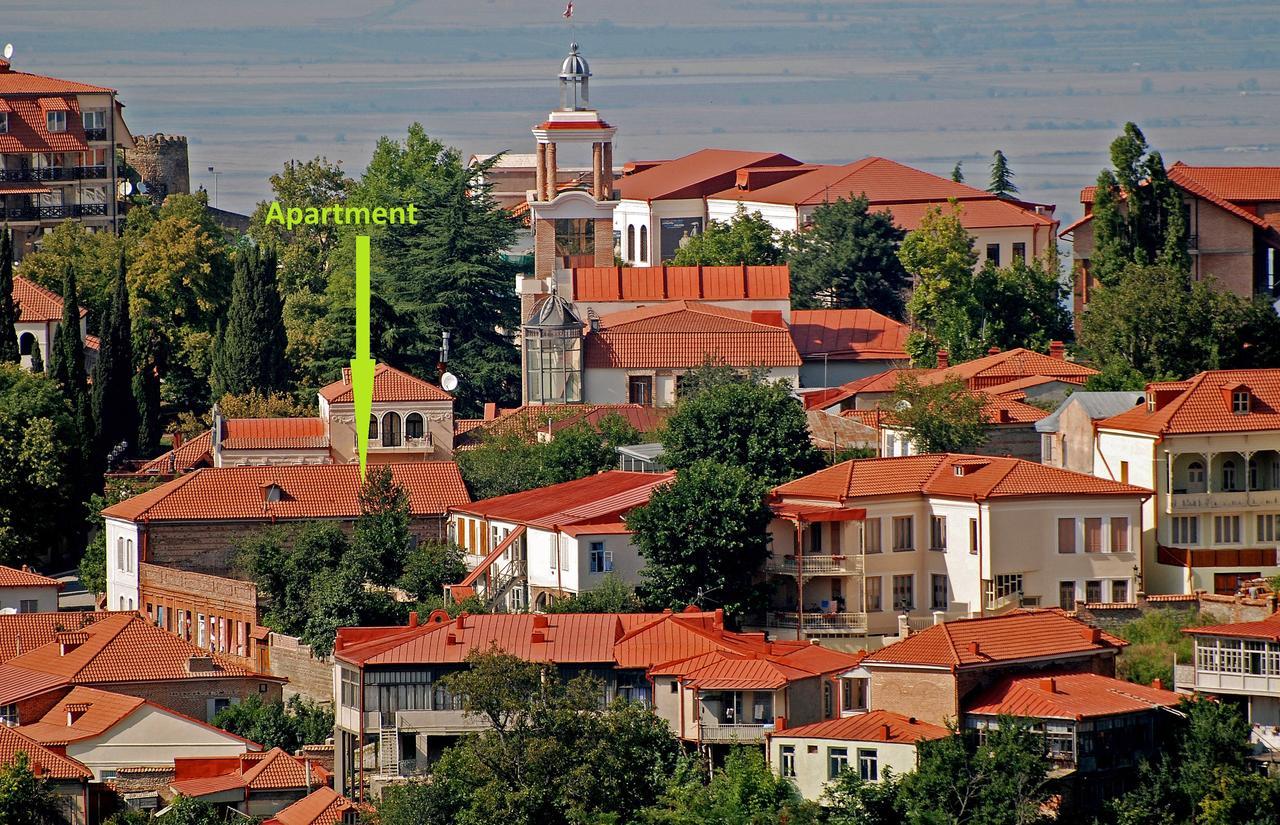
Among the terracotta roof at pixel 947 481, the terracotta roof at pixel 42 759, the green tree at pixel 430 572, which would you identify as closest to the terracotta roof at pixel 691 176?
the green tree at pixel 430 572

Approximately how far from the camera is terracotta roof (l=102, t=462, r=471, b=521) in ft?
238

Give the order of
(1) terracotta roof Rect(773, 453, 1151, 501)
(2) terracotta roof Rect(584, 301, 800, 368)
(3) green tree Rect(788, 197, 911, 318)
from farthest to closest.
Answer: (3) green tree Rect(788, 197, 911, 318), (2) terracotta roof Rect(584, 301, 800, 368), (1) terracotta roof Rect(773, 453, 1151, 501)

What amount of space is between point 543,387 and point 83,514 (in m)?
12.8

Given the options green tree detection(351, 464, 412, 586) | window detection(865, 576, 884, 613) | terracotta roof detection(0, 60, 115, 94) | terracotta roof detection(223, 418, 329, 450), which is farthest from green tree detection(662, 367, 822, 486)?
terracotta roof detection(0, 60, 115, 94)

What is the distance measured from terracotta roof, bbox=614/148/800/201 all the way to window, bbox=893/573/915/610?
53.5 m

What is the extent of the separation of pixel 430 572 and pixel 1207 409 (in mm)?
16569

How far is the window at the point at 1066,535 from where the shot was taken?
2517 inches

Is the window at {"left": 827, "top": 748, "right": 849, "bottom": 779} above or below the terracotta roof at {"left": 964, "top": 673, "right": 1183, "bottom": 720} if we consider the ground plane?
below

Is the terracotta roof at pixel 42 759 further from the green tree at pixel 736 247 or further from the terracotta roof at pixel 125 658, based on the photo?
the green tree at pixel 736 247

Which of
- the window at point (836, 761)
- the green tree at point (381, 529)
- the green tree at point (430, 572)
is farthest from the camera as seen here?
the green tree at point (381, 529)

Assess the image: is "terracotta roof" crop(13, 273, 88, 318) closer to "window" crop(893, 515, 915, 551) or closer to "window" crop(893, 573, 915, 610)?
"window" crop(893, 515, 915, 551)

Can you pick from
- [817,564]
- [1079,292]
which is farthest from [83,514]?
[1079,292]

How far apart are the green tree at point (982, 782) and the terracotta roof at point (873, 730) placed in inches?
37.8

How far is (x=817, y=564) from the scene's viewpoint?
64.6 metres
